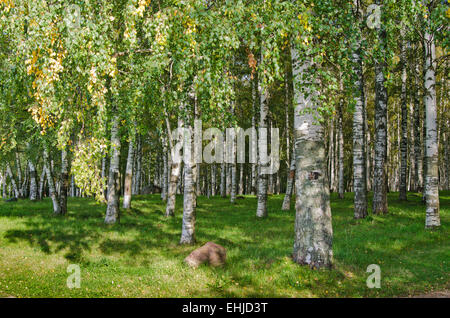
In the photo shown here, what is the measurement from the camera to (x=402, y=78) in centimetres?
2244

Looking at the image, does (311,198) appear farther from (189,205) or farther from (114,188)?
(114,188)

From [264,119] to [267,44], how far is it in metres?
11.2

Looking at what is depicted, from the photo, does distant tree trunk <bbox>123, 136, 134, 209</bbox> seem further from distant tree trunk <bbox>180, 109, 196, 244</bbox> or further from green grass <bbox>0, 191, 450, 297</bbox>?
distant tree trunk <bbox>180, 109, 196, 244</bbox>

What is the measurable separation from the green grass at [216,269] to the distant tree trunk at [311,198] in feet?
1.39

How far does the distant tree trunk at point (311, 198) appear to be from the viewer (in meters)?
7.92

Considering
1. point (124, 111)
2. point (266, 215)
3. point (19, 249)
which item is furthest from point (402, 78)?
point (19, 249)

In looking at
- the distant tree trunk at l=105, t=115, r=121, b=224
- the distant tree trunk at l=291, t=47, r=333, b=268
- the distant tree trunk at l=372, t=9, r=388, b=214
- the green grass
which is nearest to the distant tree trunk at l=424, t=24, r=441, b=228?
the green grass

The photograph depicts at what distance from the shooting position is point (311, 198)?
802cm

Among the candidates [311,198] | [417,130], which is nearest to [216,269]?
[311,198]

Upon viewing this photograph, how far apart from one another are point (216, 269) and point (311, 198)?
3118 millimetres

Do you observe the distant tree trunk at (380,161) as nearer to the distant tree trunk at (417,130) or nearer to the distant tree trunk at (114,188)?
the distant tree trunk at (417,130)

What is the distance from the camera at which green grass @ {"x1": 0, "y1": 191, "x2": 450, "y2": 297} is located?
289 inches

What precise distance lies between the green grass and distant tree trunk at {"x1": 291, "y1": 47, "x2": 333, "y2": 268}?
42 cm
